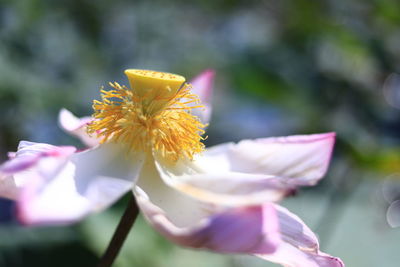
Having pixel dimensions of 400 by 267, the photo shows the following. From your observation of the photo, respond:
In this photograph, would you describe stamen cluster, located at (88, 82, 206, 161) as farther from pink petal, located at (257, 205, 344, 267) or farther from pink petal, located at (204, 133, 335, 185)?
pink petal, located at (257, 205, 344, 267)

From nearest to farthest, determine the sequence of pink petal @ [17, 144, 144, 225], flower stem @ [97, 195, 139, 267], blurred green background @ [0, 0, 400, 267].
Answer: pink petal @ [17, 144, 144, 225]
flower stem @ [97, 195, 139, 267]
blurred green background @ [0, 0, 400, 267]

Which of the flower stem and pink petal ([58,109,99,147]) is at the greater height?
pink petal ([58,109,99,147])

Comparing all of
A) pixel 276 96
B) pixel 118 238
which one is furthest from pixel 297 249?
pixel 276 96

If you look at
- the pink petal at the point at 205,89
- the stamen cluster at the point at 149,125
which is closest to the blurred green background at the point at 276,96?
the pink petal at the point at 205,89

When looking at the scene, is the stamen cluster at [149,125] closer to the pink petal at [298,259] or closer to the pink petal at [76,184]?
the pink petal at [76,184]

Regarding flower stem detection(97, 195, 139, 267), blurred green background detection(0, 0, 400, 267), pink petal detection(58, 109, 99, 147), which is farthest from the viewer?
blurred green background detection(0, 0, 400, 267)

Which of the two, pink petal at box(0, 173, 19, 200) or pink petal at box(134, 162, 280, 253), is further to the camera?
pink petal at box(0, 173, 19, 200)

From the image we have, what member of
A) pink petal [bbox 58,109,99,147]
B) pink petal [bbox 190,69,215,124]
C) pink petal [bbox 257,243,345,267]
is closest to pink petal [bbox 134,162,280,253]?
pink petal [bbox 257,243,345,267]
